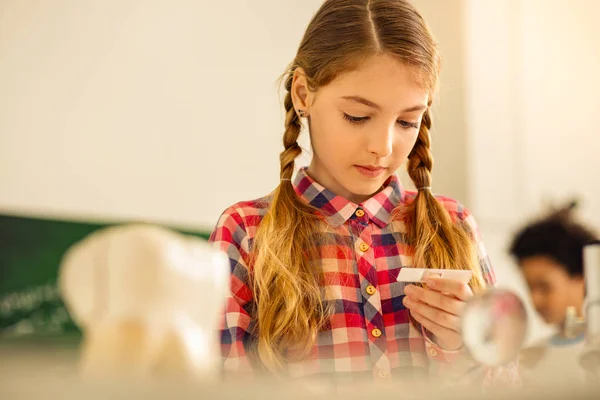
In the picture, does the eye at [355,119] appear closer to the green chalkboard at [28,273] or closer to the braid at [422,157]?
the braid at [422,157]

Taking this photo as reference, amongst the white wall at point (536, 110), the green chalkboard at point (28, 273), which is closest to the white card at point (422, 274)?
the green chalkboard at point (28, 273)

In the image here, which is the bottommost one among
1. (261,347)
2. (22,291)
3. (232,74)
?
(261,347)

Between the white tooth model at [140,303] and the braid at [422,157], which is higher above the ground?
the braid at [422,157]

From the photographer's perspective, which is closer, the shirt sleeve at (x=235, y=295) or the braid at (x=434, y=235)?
the shirt sleeve at (x=235, y=295)

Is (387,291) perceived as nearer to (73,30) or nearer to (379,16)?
(379,16)

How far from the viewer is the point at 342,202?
983mm

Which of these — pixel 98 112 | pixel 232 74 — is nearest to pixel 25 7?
pixel 98 112

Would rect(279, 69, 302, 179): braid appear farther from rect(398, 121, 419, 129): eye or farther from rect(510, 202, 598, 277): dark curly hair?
rect(510, 202, 598, 277): dark curly hair

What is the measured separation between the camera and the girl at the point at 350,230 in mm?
861

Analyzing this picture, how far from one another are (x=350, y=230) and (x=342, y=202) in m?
0.04

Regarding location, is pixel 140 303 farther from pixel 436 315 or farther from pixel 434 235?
pixel 434 235

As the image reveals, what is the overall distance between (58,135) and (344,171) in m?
0.78

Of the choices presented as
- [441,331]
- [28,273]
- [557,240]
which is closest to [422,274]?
[441,331]

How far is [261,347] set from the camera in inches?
32.9
